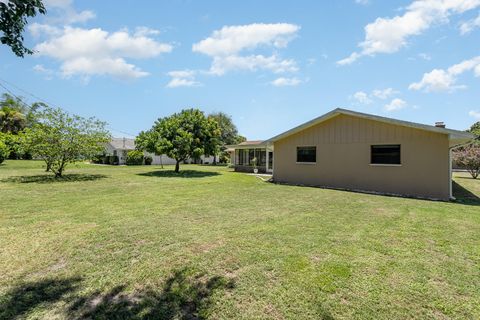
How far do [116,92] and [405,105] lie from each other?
87.5ft

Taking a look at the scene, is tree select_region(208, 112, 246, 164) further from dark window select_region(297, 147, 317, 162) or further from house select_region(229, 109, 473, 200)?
dark window select_region(297, 147, 317, 162)

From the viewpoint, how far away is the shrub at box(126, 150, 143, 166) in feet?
109

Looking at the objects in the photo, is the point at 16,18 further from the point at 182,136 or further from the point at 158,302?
the point at 182,136

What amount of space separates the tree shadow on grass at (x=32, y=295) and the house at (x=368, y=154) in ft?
39.8

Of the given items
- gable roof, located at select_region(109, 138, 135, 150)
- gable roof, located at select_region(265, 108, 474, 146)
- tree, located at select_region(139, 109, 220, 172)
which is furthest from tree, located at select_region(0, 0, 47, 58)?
gable roof, located at select_region(109, 138, 135, 150)

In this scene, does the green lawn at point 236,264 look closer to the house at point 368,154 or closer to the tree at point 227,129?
the house at point 368,154

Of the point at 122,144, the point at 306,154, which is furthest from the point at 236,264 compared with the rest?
the point at 122,144

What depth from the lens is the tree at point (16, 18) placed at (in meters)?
2.50

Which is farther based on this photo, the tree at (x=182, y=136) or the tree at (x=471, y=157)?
the tree at (x=182, y=136)

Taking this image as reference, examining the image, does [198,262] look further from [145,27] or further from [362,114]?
[145,27]

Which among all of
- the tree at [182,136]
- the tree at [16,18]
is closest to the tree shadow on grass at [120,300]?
the tree at [16,18]

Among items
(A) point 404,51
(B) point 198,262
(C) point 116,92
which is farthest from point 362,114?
(C) point 116,92

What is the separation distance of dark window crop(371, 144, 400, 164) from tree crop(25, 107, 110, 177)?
52.6 feet

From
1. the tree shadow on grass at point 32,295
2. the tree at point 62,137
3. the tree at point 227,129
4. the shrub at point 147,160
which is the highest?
the tree at point 227,129
